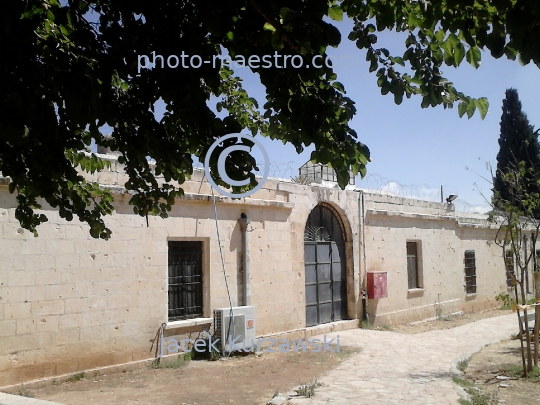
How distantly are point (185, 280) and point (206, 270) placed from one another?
429mm

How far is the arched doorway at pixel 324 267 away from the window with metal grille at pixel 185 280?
297 centimetres

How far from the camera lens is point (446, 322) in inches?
545

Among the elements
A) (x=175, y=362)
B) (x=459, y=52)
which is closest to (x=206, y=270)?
(x=175, y=362)

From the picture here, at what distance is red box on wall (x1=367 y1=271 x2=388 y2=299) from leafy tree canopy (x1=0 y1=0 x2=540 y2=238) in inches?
351

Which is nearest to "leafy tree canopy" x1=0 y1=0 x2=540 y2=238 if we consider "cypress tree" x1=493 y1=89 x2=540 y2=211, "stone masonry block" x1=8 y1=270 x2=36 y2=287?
"stone masonry block" x1=8 y1=270 x2=36 y2=287

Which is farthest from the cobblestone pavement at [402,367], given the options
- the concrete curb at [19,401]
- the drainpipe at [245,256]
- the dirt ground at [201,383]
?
→ the concrete curb at [19,401]

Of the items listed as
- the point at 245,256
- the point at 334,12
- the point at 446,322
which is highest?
the point at 334,12

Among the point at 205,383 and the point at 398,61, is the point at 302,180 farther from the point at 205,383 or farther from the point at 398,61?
the point at 398,61

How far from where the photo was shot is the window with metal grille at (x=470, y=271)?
16344 millimetres

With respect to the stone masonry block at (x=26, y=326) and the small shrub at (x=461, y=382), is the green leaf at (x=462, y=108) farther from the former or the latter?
the stone masonry block at (x=26, y=326)

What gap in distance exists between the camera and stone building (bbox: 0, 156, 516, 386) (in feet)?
22.4

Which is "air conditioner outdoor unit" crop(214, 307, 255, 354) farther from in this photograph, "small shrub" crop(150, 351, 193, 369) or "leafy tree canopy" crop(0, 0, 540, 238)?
"leafy tree canopy" crop(0, 0, 540, 238)

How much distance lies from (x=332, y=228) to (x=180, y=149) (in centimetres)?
832

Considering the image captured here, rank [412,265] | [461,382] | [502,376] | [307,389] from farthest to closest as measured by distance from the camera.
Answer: [412,265]
[502,376]
[461,382]
[307,389]
